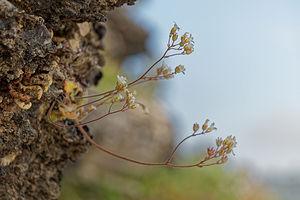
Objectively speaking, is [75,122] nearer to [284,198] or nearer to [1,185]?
[1,185]

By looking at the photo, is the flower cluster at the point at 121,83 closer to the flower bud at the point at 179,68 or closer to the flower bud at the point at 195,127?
the flower bud at the point at 179,68

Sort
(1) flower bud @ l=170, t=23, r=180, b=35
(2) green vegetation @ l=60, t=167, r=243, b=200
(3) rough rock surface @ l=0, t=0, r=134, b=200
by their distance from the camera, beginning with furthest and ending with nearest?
(2) green vegetation @ l=60, t=167, r=243, b=200 < (1) flower bud @ l=170, t=23, r=180, b=35 < (3) rough rock surface @ l=0, t=0, r=134, b=200

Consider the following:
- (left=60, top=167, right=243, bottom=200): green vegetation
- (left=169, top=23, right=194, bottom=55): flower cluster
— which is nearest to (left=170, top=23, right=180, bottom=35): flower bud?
(left=169, top=23, right=194, bottom=55): flower cluster

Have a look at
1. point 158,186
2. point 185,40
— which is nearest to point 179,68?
point 185,40

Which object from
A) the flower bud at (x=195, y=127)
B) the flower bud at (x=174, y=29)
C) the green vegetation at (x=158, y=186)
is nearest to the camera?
the flower bud at (x=174, y=29)

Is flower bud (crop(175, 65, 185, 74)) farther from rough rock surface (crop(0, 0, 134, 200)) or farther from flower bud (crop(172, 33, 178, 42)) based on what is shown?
rough rock surface (crop(0, 0, 134, 200))

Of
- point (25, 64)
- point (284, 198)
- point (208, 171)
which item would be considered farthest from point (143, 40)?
point (25, 64)

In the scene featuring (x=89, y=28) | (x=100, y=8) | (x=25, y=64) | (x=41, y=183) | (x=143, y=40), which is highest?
(x=143, y=40)

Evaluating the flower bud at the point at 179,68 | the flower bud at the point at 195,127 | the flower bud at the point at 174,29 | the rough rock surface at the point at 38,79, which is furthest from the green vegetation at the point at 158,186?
the flower bud at the point at 174,29
